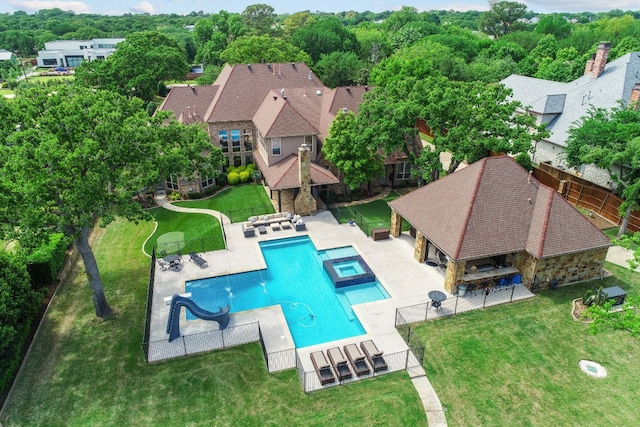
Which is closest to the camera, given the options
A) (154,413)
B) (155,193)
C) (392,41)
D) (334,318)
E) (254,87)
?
(154,413)

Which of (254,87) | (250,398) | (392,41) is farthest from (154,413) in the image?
(392,41)

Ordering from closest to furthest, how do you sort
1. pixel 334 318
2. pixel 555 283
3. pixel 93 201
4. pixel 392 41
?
pixel 93 201
pixel 334 318
pixel 555 283
pixel 392 41

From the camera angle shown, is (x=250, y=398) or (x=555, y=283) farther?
(x=555, y=283)

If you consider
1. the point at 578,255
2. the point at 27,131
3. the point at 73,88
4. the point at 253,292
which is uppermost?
the point at 73,88

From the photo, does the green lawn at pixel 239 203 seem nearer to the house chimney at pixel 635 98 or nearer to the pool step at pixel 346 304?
the pool step at pixel 346 304

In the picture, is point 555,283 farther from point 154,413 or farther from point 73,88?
point 73,88

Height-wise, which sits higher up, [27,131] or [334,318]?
[27,131]

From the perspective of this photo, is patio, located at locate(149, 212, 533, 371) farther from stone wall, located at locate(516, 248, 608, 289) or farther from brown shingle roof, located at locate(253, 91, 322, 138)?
brown shingle roof, located at locate(253, 91, 322, 138)
